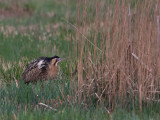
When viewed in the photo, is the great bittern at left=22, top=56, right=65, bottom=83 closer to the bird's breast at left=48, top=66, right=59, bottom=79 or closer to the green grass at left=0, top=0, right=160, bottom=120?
the bird's breast at left=48, top=66, right=59, bottom=79

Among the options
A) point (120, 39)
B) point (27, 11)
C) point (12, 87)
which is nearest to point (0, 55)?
point (12, 87)

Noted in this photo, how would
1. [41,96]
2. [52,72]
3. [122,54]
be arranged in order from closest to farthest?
1. [122,54]
2. [41,96]
3. [52,72]

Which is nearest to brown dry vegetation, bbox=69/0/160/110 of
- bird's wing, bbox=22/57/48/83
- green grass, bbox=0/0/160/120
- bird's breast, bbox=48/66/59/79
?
green grass, bbox=0/0/160/120

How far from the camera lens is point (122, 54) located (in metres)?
5.01

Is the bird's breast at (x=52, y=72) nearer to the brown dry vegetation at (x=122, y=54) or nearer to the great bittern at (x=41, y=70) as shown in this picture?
the great bittern at (x=41, y=70)

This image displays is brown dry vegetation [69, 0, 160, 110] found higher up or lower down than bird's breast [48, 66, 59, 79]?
higher up

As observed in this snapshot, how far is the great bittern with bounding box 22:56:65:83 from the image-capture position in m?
6.46

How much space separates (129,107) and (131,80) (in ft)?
1.19

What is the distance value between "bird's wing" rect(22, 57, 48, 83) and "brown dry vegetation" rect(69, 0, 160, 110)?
1.39 meters

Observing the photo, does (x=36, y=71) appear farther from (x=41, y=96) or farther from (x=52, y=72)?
(x=41, y=96)

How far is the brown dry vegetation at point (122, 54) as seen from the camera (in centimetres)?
502

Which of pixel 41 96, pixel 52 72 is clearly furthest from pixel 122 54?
pixel 52 72

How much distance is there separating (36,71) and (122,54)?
1.97 m

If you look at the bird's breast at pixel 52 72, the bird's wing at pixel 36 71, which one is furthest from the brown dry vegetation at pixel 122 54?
the bird's wing at pixel 36 71
